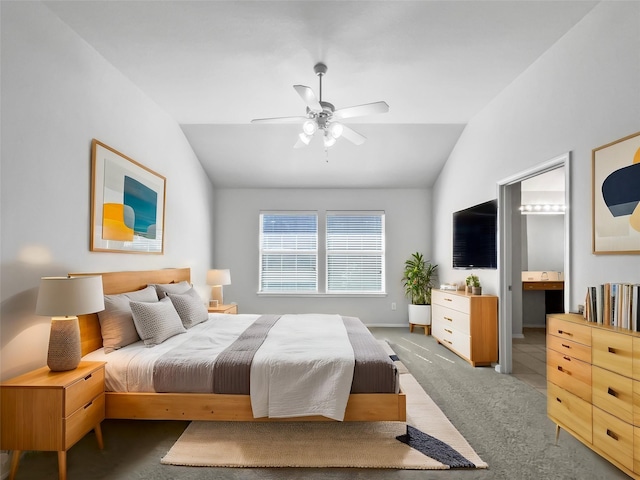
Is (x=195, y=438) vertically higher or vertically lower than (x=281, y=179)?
lower

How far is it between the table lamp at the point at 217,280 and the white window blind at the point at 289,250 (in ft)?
3.54

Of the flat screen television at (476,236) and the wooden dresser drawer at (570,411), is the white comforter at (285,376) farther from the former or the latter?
the flat screen television at (476,236)

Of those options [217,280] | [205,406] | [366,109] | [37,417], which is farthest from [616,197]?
[217,280]

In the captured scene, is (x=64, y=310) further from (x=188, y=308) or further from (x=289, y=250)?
(x=289, y=250)

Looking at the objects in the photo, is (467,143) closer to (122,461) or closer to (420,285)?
(420,285)

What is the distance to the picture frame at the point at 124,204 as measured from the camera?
297 centimetres

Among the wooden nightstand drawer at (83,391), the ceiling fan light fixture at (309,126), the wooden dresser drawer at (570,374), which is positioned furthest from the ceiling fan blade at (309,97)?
the wooden dresser drawer at (570,374)

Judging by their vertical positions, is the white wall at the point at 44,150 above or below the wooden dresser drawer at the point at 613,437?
above

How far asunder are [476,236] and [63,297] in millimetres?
4211

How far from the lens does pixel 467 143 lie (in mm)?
4785

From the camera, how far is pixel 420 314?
5.59 m

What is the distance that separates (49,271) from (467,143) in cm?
477

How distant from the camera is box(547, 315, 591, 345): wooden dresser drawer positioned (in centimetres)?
218

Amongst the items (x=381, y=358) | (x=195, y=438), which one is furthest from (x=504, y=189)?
(x=195, y=438)
